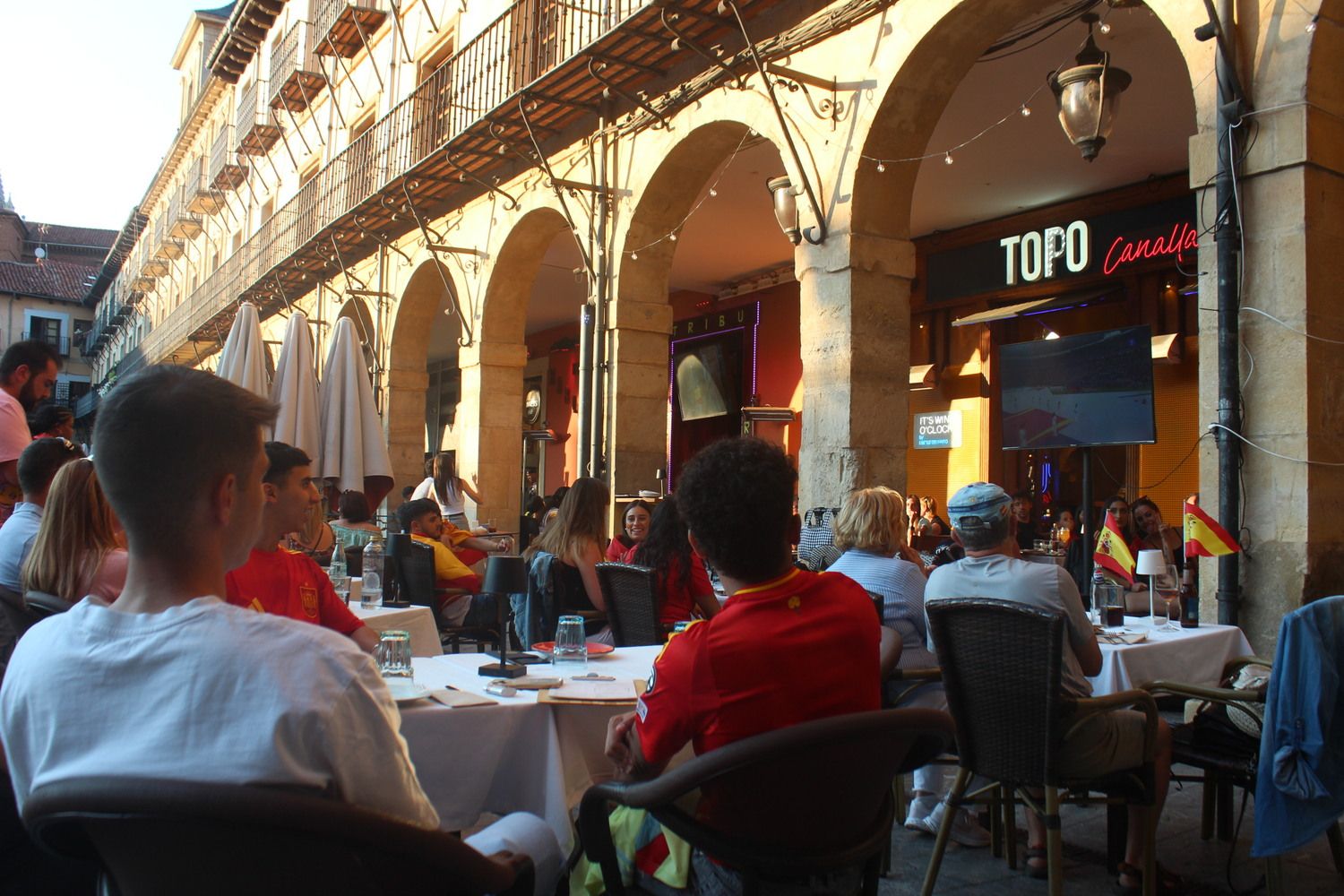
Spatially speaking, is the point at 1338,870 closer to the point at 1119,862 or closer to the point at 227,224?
the point at 1119,862

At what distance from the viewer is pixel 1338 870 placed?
3582 mm

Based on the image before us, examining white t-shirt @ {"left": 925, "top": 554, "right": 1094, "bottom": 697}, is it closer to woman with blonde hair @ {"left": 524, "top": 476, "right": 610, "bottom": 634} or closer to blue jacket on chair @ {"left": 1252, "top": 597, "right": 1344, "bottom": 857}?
blue jacket on chair @ {"left": 1252, "top": 597, "right": 1344, "bottom": 857}

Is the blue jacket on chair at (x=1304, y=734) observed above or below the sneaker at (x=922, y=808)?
above

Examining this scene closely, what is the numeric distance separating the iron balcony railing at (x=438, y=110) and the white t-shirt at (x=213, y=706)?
8.17m

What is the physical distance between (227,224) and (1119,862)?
29455 millimetres

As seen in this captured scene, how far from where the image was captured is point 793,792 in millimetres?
1960

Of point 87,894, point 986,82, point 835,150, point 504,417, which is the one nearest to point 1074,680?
point 87,894

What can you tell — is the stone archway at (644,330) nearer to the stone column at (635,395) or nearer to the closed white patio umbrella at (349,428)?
the stone column at (635,395)

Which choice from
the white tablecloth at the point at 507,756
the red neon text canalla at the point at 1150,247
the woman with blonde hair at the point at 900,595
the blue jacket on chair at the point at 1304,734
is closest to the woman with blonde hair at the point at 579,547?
the woman with blonde hair at the point at 900,595

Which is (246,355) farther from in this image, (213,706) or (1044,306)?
(1044,306)

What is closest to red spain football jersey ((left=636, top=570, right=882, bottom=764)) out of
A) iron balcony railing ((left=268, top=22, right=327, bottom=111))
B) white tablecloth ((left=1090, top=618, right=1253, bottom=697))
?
white tablecloth ((left=1090, top=618, right=1253, bottom=697))

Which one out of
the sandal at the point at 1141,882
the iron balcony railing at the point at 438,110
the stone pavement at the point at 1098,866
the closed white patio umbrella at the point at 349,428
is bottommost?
the stone pavement at the point at 1098,866

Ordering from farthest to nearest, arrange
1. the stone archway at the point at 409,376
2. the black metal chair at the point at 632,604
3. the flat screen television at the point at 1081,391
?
the stone archway at the point at 409,376
the flat screen television at the point at 1081,391
the black metal chair at the point at 632,604

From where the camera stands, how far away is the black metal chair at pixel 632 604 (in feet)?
15.5
